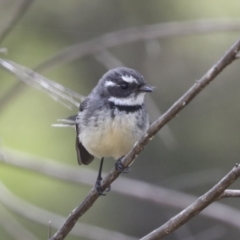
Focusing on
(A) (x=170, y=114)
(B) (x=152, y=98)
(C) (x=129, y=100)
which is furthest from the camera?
(B) (x=152, y=98)

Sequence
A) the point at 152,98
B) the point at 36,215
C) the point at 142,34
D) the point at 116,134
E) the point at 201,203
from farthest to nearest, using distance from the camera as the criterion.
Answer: the point at 152,98, the point at 36,215, the point at 142,34, the point at 116,134, the point at 201,203

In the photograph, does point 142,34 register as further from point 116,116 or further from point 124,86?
point 116,116

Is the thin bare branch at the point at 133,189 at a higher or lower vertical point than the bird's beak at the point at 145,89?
lower

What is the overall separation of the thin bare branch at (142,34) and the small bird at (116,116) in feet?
0.83

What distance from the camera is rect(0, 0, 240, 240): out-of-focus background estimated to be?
609 cm

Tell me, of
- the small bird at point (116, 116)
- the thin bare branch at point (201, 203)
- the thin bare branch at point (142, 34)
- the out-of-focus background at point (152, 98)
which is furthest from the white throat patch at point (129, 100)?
the out-of-focus background at point (152, 98)

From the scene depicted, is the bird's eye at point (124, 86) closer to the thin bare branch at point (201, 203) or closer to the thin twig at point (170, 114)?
the thin twig at point (170, 114)

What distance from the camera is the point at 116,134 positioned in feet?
10.6

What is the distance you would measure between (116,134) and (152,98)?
9.62 feet

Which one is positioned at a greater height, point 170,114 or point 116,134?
point 170,114

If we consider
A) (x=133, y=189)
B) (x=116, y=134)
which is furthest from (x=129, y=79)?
(x=133, y=189)

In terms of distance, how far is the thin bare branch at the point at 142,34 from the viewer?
136 inches

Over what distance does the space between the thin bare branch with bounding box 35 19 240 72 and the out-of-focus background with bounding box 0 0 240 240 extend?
2282 millimetres

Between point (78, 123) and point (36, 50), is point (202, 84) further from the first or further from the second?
point (36, 50)
